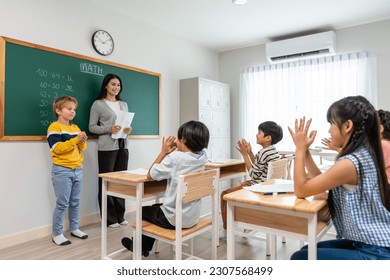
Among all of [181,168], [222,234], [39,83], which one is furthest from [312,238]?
[39,83]

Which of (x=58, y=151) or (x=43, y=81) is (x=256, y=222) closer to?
(x=58, y=151)

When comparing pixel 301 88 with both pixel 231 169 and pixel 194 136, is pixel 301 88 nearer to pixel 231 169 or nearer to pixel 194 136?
pixel 231 169

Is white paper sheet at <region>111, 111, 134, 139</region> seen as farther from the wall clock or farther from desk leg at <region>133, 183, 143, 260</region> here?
desk leg at <region>133, 183, 143, 260</region>

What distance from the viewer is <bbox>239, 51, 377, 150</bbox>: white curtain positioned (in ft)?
12.9

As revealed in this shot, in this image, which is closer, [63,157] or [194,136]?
[194,136]

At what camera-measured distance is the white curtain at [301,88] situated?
12.9 ft

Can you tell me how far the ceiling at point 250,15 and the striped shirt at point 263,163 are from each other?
1914 millimetres

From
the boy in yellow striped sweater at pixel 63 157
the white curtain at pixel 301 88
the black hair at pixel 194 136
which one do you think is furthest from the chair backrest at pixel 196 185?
the white curtain at pixel 301 88

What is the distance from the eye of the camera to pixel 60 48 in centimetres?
293

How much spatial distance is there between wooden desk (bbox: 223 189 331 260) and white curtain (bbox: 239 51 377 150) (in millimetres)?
3190

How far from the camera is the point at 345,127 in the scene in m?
1.21

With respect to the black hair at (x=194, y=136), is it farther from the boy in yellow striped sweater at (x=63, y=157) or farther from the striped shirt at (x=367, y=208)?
the boy in yellow striped sweater at (x=63, y=157)

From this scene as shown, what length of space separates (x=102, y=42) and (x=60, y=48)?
1.76 ft
